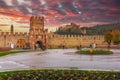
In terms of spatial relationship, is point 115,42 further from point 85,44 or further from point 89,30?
point 89,30

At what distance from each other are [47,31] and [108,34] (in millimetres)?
17245

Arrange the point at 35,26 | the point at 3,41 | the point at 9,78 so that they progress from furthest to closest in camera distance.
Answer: the point at 35,26, the point at 3,41, the point at 9,78

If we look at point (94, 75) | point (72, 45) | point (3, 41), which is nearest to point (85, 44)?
point (72, 45)

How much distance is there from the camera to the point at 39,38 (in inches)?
3081

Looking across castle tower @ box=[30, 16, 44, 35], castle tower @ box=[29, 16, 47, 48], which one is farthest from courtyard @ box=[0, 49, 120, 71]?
castle tower @ box=[30, 16, 44, 35]

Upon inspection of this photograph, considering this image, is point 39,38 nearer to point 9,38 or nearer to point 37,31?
point 37,31

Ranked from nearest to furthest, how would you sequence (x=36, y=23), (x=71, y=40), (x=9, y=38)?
(x=9, y=38) → (x=36, y=23) → (x=71, y=40)

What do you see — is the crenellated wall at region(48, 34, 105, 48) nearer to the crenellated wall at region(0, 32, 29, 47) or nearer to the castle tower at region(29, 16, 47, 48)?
the castle tower at region(29, 16, 47, 48)

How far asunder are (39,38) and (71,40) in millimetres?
9323

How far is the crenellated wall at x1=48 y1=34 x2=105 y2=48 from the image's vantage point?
264 ft

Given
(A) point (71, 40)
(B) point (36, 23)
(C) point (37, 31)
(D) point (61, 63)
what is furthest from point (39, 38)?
(D) point (61, 63)

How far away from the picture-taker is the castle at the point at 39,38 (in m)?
75.6

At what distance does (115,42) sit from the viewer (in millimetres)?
90000

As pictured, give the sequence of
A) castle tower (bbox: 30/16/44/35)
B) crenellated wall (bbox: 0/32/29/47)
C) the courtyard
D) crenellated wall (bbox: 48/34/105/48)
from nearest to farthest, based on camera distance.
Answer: the courtyard, crenellated wall (bbox: 0/32/29/47), castle tower (bbox: 30/16/44/35), crenellated wall (bbox: 48/34/105/48)
